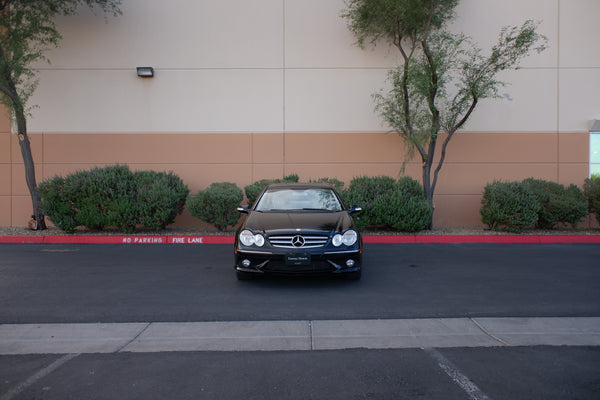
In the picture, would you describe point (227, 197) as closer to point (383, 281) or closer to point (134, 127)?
point (134, 127)

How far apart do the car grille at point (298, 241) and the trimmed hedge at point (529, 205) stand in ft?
23.5

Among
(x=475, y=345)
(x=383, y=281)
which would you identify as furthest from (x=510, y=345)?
(x=383, y=281)

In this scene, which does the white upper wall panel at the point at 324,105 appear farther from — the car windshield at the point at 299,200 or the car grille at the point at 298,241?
the car grille at the point at 298,241

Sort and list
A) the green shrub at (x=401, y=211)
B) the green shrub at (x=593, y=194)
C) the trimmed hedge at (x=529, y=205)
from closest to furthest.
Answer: the green shrub at (x=401, y=211)
the trimmed hedge at (x=529, y=205)
the green shrub at (x=593, y=194)

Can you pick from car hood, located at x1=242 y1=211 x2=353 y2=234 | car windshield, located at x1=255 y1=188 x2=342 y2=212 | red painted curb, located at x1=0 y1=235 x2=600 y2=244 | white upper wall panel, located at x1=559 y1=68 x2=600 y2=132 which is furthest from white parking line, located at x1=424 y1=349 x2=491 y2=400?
white upper wall panel, located at x1=559 y1=68 x2=600 y2=132

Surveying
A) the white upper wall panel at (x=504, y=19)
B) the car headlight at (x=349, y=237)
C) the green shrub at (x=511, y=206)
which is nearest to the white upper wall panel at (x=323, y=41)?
the white upper wall panel at (x=504, y=19)

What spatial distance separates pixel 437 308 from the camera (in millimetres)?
5504

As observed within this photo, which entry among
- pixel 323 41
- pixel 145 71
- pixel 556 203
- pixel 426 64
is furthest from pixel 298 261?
pixel 145 71

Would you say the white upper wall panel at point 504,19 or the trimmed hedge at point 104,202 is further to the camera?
the white upper wall panel at point 504,19

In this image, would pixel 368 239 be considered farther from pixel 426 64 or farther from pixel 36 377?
pixel 36 377

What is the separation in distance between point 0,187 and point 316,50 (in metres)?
10.6

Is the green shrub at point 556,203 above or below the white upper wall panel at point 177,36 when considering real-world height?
below

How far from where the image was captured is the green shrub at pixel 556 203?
1155cm

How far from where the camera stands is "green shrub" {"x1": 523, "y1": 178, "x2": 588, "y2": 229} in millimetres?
11547
